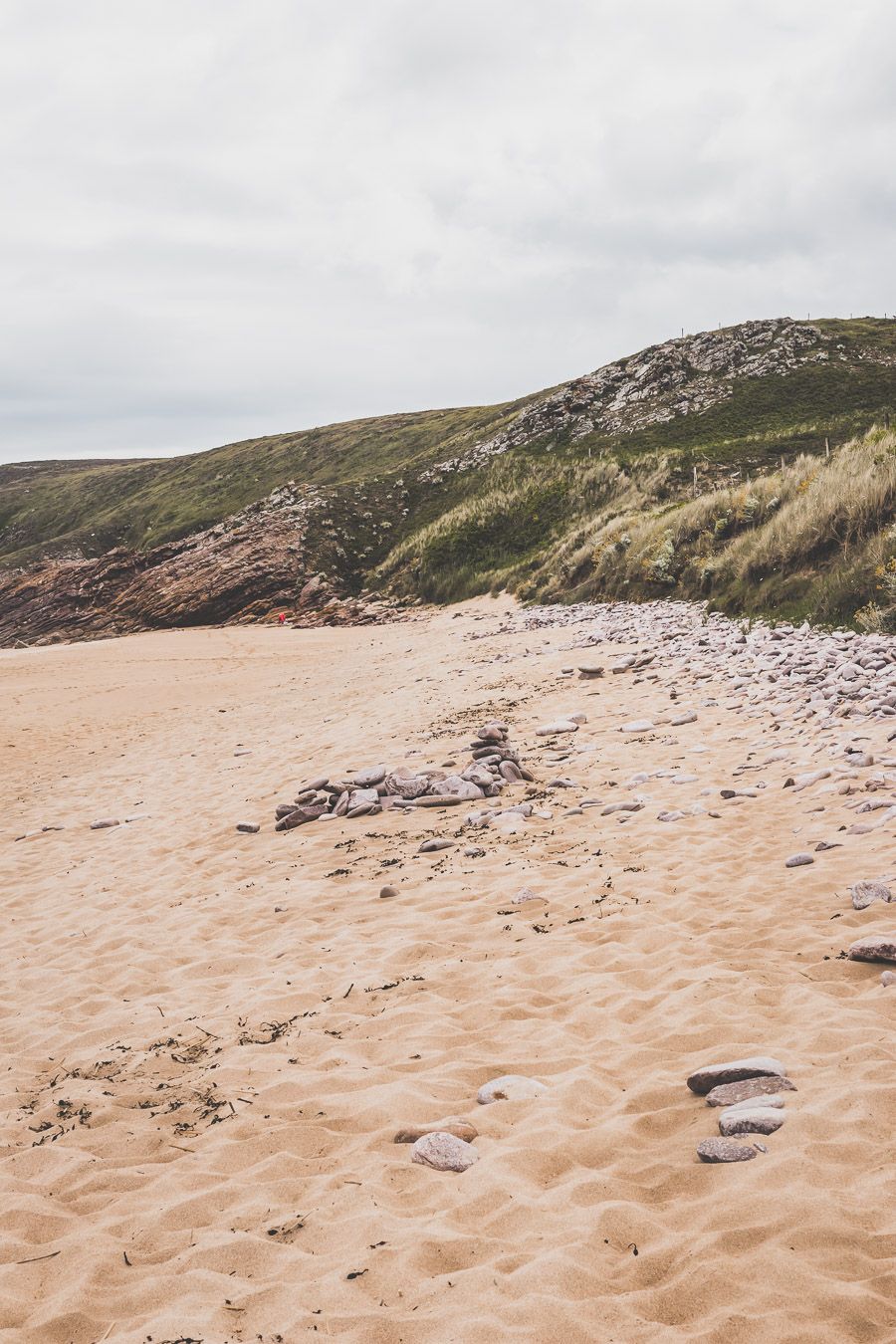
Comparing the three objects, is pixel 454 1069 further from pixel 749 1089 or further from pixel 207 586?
pixel 207 586

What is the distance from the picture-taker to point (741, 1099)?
3389 millimetres

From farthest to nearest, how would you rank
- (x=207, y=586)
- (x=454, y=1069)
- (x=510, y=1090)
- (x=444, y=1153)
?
1. (x=207, y=586)
2. (x=454, y=1069)
3. (x=510, y=1090)
4. (x=444, y=1153)

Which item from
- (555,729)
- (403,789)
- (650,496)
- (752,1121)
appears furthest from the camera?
(650,496)

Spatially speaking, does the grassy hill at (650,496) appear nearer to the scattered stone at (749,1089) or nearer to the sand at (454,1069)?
the sand at (454,1069)

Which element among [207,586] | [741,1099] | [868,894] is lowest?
[741,1099]

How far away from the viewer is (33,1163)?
12.3ft

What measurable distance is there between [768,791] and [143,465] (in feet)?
493

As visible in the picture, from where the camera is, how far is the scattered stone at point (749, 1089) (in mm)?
3373

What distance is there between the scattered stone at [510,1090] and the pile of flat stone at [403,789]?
5.00 meters

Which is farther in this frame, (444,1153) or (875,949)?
(875,949)

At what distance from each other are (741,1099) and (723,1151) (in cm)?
39

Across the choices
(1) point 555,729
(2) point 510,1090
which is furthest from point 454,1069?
(1) point 555,729

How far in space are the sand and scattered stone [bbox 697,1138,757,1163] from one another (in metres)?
0.05

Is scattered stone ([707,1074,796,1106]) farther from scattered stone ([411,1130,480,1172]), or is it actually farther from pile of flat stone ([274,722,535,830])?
pile of flat stone ([274,722,535,830])
